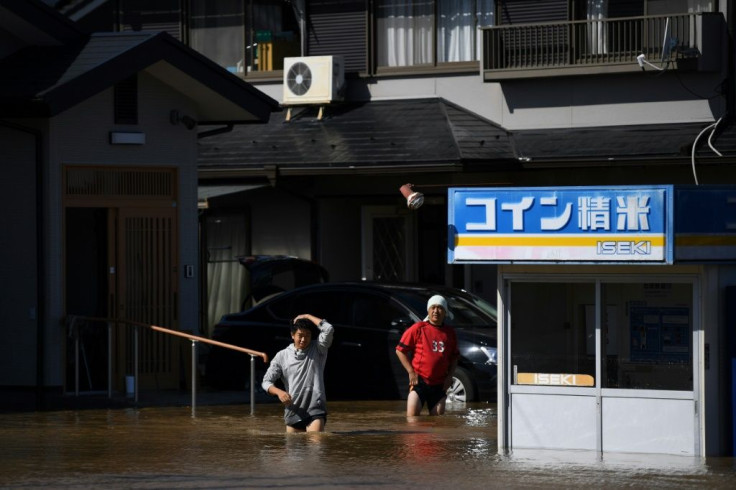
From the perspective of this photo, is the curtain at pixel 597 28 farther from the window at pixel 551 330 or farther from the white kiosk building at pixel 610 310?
the white kiosk building at pixel 610 310

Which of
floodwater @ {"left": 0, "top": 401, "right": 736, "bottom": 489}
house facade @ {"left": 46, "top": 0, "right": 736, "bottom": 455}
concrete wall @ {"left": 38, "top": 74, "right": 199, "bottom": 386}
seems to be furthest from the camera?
house facade @ {"left": 46, "top": 0, "right": 736, "bottom": 455}

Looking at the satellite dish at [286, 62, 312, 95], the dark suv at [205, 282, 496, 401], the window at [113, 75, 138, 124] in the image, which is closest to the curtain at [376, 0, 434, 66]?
the satellite dish at [286, 62, 312, 95]

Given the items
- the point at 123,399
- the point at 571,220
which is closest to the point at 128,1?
the point at 123,399

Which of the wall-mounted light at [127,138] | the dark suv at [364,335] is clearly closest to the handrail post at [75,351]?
the dark suv at [364,335]

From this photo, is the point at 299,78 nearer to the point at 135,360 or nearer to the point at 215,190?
the point at 215,190

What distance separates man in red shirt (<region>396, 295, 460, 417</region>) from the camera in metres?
15.6

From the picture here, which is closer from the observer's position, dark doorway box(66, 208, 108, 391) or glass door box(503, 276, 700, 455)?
glass door box(503, 276, 700, 455)

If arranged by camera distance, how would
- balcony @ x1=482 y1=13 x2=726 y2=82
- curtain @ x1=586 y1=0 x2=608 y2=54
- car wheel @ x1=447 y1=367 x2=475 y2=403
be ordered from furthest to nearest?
curtain @ x1=586 y1=0 x2=608 y2=54 < balcony @ x1=482 y1=13 x2=726 y2=82 < car wheel @ x1=447 y1=367 x2=475 y2=403

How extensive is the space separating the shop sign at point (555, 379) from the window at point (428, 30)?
45.8ft

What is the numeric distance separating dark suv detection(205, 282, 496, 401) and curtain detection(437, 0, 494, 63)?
813cm

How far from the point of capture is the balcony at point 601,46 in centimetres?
2431

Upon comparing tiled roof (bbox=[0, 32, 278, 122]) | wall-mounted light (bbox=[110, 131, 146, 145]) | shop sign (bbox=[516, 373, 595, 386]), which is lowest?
shop sign (bbox=[516, 373, 595, 386])

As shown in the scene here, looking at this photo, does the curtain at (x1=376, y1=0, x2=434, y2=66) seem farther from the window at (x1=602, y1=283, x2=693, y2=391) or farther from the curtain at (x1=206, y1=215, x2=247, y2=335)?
the window at (x1=602, y1=283, x2=693, y2=391)

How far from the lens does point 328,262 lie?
88.2 feet
